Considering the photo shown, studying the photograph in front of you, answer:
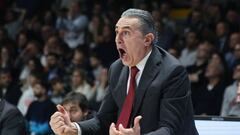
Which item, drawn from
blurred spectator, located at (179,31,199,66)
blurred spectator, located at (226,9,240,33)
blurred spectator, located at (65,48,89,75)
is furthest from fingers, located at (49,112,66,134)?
blurred spectator, located at (226,9,240,33)

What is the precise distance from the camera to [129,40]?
102 inches

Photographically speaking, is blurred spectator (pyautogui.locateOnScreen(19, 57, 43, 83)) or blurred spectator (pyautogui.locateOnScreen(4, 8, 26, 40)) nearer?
blurred spectator (pyautogui.locateOnScreen(19, 57, 43, 83))

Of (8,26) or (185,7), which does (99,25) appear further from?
(8,26)

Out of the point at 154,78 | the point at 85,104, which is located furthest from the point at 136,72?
the point at 85,104

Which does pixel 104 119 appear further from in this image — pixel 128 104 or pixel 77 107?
pixel 77 107

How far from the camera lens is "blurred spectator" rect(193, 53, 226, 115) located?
22.4 feet

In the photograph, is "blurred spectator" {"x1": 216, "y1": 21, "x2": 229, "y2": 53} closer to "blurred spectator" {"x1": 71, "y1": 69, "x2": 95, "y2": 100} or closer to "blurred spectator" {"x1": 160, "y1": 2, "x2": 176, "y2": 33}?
"blurred spectator" {"x1": 160, "y1": 2, "x2": 176, "y2": 33}

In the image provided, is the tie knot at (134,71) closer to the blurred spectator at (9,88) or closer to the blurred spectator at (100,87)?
the blurred spectator at (100,87)

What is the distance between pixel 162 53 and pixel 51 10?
8989 millimetres

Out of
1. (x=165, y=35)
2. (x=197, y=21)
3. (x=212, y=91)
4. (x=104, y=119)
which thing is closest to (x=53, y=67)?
(x=165, y=35)

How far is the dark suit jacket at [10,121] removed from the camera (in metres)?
4.02

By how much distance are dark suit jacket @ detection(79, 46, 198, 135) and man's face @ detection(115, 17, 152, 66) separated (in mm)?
96

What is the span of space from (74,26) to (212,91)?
4.00m

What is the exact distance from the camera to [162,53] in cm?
280
